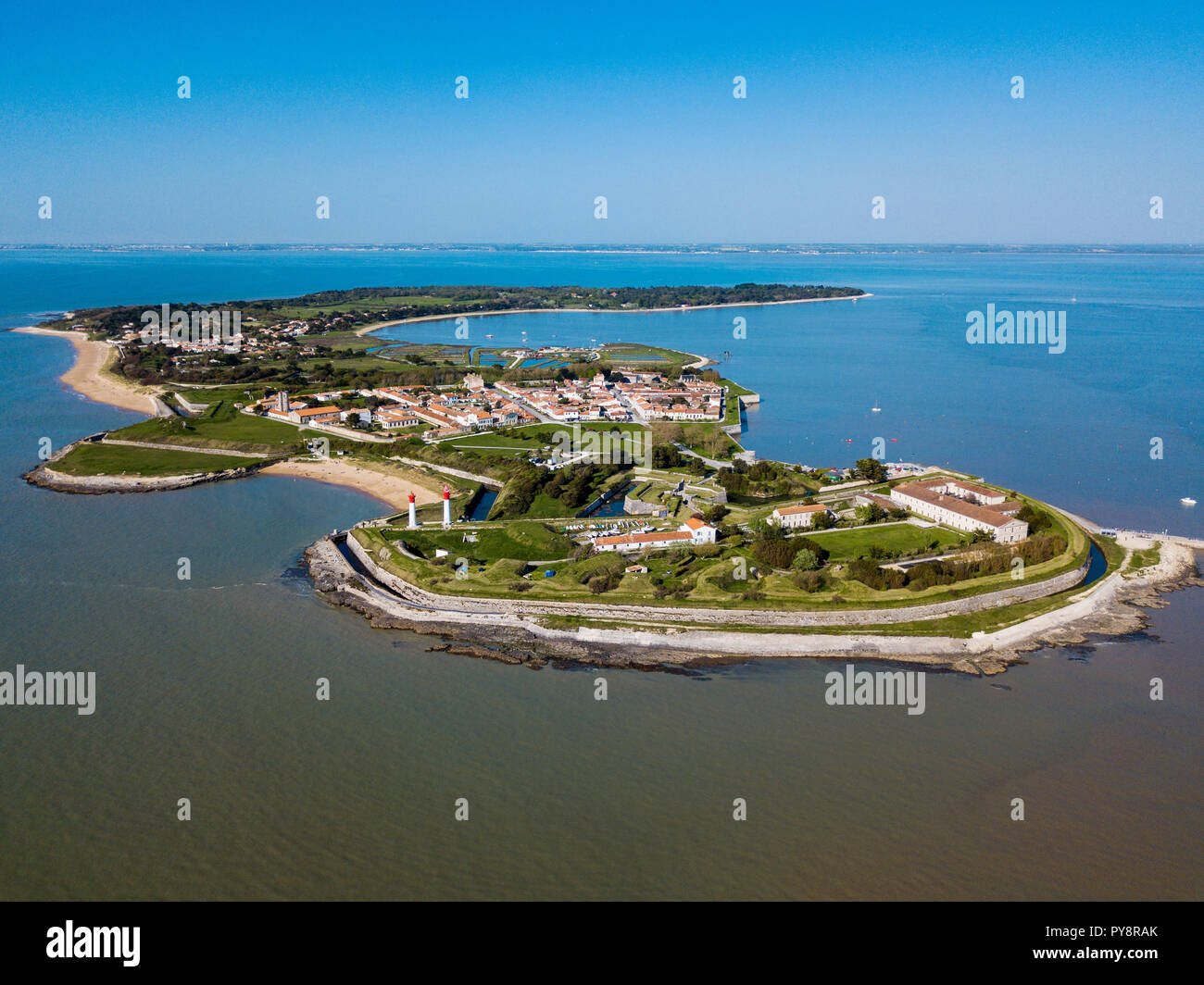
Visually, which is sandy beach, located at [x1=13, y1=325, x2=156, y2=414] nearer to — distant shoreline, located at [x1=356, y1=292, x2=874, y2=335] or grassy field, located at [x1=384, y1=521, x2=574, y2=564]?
distant shoreline, located at [x1=356, y1=292, x2=874, y2=335]

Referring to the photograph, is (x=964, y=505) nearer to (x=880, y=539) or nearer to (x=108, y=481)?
(x=880, y=539)

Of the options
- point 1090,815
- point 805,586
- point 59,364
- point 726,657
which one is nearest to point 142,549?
point 726,657

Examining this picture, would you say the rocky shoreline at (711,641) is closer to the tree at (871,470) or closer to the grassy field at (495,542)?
the grassy field at (495,542)

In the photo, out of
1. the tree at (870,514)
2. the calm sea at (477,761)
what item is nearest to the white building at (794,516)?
the tree at (870,514)

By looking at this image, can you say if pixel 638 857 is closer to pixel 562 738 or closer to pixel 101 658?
pixel 562 738

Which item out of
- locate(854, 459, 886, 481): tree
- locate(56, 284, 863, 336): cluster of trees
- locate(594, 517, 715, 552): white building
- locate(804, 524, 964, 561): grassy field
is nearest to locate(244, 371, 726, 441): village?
locate(854, 459, 886, 481): tree
